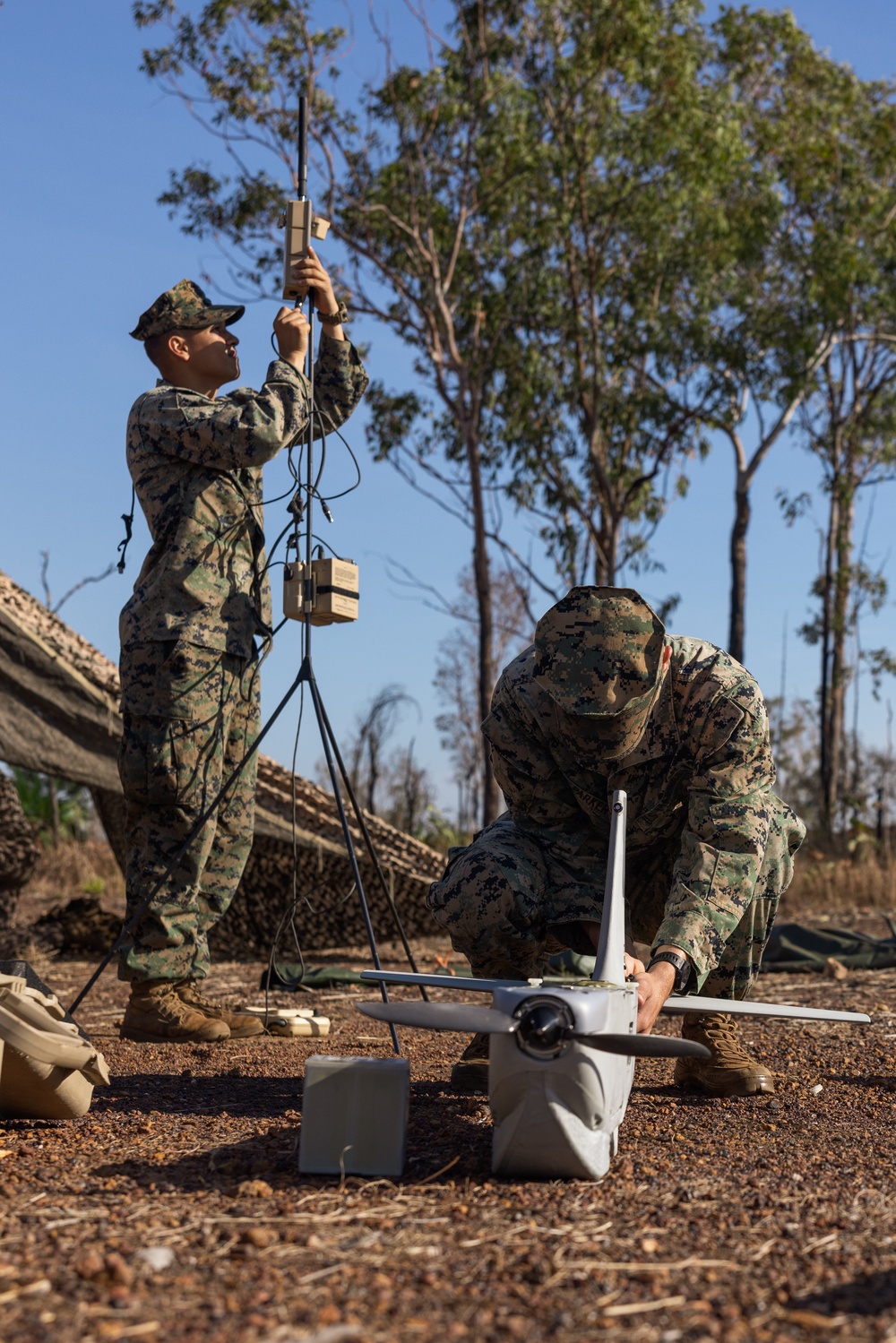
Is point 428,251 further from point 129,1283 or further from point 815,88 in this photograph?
point 129,1283

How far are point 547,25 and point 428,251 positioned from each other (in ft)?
7.62

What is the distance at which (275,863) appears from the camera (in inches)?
234

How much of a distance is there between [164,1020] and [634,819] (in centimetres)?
147

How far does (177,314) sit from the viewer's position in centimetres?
392

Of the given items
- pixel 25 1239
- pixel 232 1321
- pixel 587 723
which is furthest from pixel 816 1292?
pixel 587 723

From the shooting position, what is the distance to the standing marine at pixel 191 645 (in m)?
3.64

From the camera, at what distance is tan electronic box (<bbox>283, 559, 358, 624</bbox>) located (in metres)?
3.57

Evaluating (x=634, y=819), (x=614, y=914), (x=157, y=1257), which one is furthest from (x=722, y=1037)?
(x=157, y=1257)

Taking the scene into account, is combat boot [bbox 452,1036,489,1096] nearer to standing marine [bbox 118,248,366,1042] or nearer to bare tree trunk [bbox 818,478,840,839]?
standing marine [bbox 118,248,366,1042]

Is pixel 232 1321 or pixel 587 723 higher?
pixel 587 723

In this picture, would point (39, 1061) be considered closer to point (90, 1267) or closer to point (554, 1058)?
point (90, 1267)

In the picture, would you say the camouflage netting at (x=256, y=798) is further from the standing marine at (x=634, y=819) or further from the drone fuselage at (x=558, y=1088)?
the drone fuselage at (x=558, y=1088)

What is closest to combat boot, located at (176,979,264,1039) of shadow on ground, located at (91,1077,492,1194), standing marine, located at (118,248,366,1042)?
standing marine, located at (118,248,366,1042)

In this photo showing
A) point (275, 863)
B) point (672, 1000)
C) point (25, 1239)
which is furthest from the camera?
point (275, 863)
